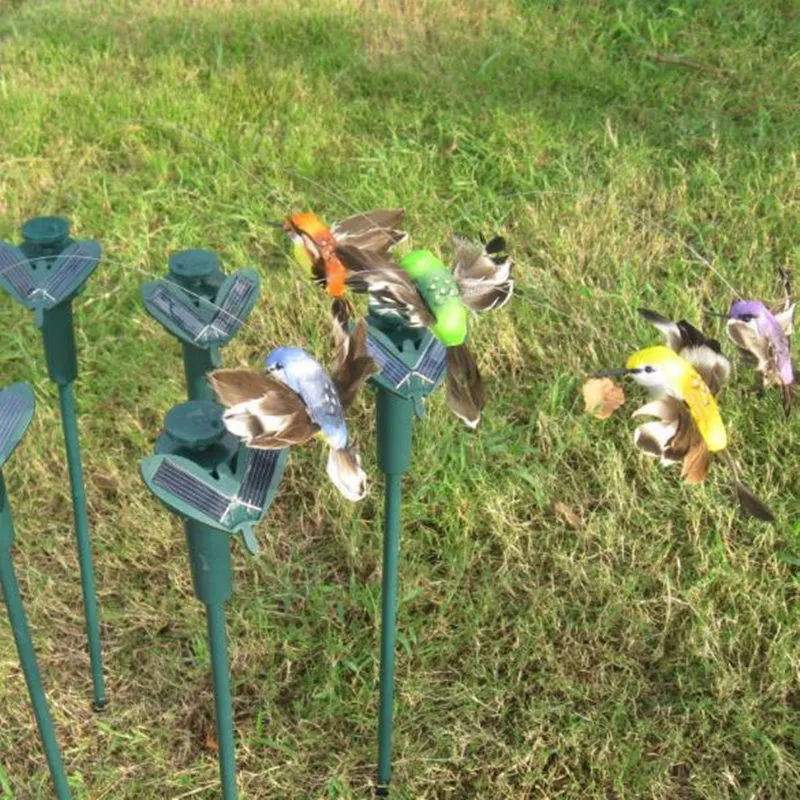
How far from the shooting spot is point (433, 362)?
129 centimetres

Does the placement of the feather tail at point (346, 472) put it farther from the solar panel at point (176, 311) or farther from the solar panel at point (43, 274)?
the solar panel at point (43, 274)

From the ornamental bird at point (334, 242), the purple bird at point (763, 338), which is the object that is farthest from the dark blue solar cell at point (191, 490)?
the purple bird at point (763, 338)

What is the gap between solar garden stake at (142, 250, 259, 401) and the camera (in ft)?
4.61

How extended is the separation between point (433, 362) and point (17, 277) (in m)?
0.56

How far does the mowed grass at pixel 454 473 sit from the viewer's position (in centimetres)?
188

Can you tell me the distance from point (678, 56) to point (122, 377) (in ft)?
6.70

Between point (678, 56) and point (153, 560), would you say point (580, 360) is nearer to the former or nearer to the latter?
point (153, 560)

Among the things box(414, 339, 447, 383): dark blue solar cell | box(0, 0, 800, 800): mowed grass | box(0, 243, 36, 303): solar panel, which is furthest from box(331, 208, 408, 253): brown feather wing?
box(0, 0, 800, 800): mowed grass

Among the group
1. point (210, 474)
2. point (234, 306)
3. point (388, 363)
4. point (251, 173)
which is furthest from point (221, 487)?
point (251, 173)

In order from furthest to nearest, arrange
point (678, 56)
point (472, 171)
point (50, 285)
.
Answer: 1. point (678, 56)
2. point (472, 171)
3. point (50, 285)

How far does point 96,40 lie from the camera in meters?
3.78

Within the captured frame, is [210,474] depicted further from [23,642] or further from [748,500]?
[748,500]

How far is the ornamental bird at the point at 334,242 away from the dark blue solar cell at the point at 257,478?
0.49ft

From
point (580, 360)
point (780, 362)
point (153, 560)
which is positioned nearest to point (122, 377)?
point (153, 560)
